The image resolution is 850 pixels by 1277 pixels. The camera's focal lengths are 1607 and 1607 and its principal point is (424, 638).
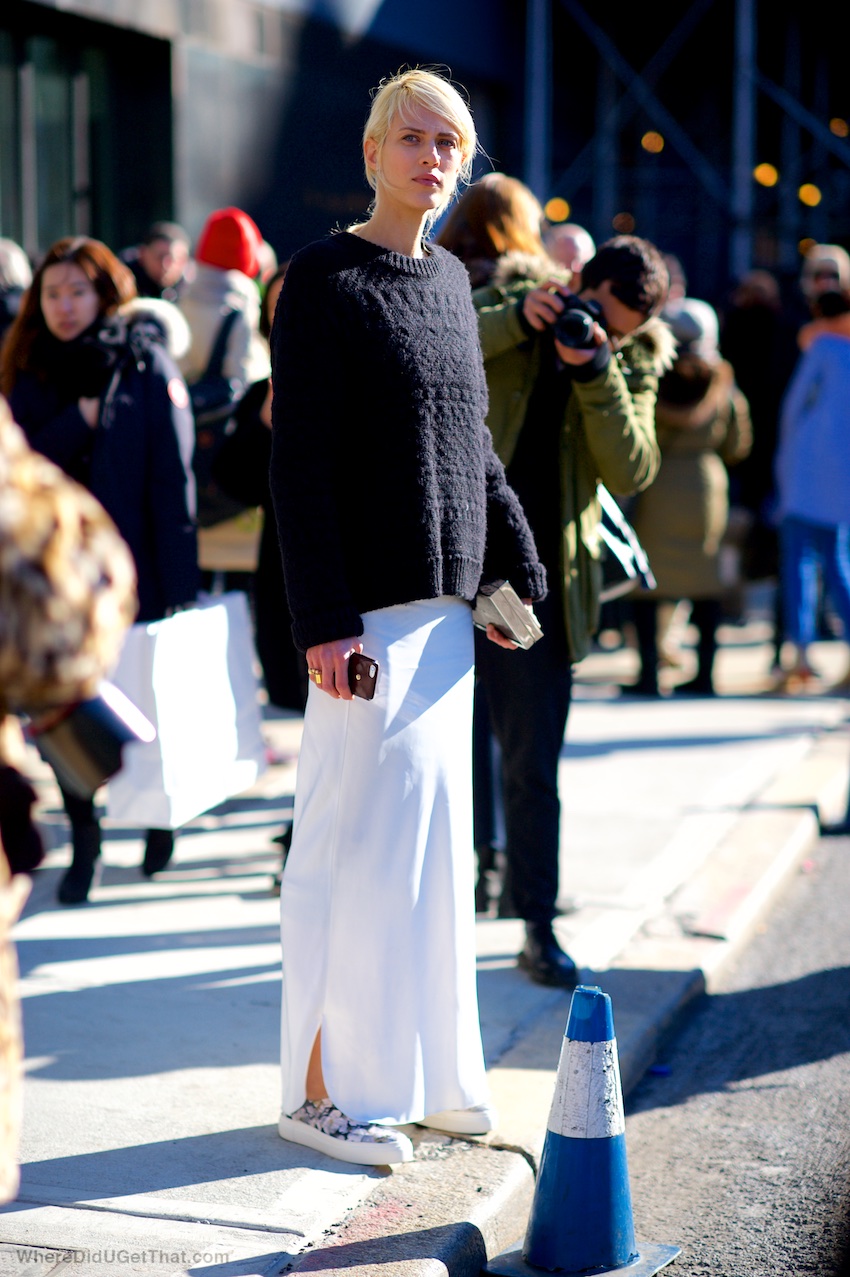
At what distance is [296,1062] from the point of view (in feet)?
10.9

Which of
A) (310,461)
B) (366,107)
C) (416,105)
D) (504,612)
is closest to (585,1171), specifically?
(504,612)

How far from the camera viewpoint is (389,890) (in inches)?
126

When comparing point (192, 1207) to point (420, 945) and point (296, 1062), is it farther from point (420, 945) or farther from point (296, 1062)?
point (420, 945)

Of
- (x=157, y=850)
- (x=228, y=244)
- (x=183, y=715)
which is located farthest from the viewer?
(x=228, y=244)

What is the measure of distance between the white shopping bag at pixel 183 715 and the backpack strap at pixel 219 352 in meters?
1.84

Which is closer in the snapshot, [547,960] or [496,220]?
[547,960]

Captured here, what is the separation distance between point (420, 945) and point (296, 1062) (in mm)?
374

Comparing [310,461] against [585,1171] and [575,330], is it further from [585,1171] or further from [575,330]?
[585,1171]

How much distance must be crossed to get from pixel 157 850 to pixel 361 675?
2.39 meters

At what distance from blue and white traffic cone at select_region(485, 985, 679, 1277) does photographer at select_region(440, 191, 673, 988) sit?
4.29ft

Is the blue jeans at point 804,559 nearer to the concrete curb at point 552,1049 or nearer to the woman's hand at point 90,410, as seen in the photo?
the concrete curb at point 552,1049

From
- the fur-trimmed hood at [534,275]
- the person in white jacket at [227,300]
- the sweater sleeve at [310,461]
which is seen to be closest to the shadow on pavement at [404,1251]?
the sweater sleeve at [310,461]

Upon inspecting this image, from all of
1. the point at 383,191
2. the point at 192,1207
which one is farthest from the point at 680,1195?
the point at 383,191

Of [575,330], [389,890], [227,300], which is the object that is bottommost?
[389,890]
